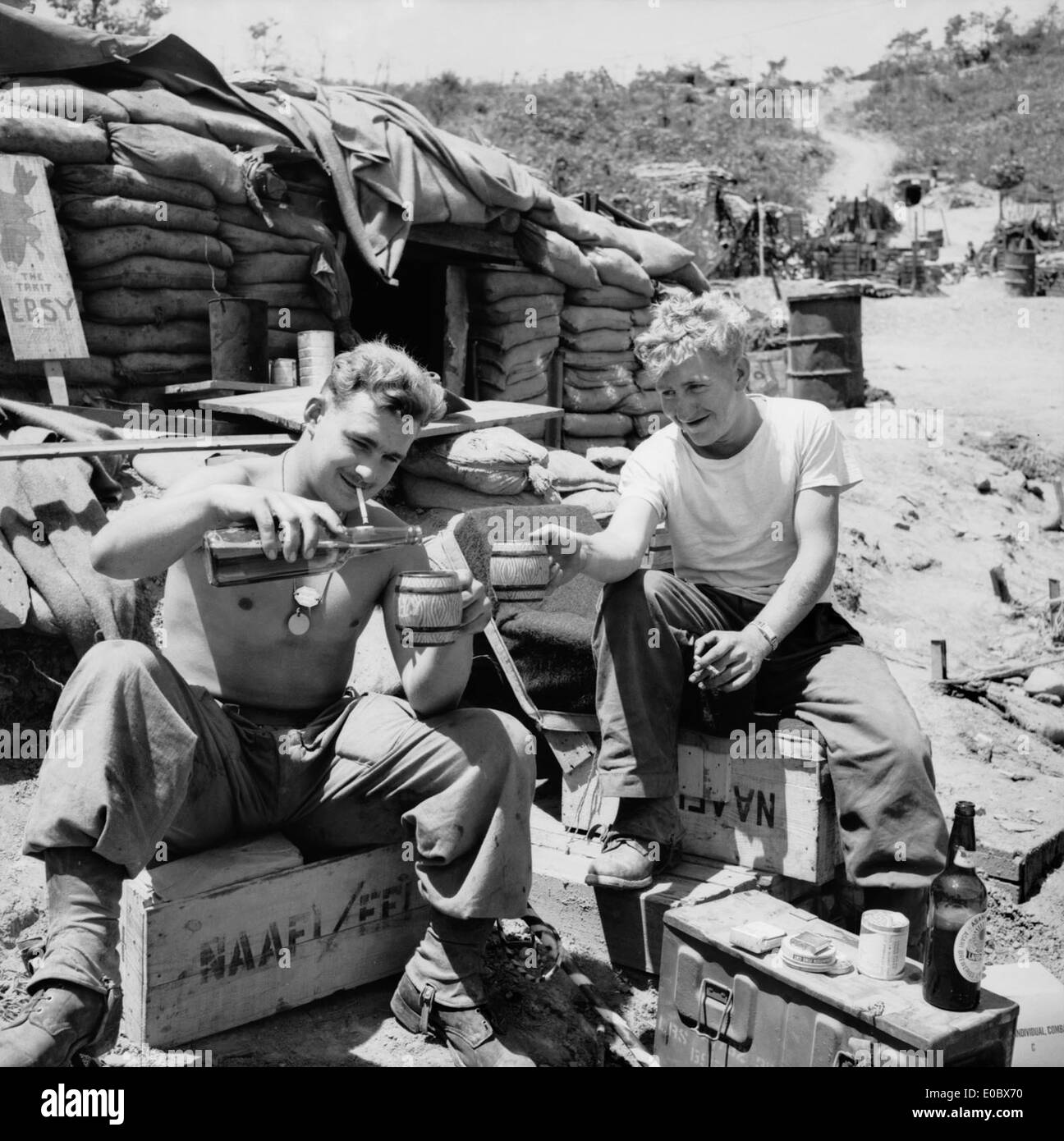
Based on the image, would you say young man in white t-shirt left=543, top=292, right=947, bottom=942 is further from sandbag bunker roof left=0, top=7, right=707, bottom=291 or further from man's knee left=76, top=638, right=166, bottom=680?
sandbag bunker roof left=0, top=7, right=707, bottom=291

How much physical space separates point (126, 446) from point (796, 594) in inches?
107

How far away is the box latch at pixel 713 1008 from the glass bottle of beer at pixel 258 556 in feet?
4.05

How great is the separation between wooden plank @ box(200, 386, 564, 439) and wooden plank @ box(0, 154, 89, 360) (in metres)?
0.73

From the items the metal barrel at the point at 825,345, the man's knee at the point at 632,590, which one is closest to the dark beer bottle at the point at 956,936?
the man's knee at the point at 632,590

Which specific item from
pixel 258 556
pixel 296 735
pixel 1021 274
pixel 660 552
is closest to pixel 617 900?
pixel 296 735

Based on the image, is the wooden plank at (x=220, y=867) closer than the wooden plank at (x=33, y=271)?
Yes

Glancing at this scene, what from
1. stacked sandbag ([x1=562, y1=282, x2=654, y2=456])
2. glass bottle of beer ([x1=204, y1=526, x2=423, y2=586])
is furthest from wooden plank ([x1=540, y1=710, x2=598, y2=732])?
stacked sandbag ([x1=562, y1=282, x2=654, y2=456])

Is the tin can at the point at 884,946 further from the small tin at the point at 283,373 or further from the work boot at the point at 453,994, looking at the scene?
the small tin at the point at 283,373

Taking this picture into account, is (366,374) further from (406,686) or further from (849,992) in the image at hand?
(849,992)

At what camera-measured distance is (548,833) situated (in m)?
3.65

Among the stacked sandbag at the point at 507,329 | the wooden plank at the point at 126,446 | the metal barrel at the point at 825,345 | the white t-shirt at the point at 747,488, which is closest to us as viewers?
the white t-shirt at the point at 747,488

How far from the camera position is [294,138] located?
6.78 metres

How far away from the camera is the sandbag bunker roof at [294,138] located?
5883mm
